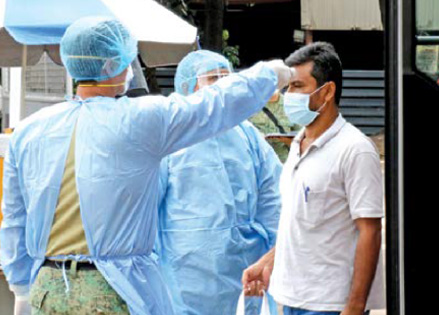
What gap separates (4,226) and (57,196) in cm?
41

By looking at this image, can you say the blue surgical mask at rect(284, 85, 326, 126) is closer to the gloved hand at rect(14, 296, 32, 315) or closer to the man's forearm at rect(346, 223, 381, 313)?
the man's forearm at rect(346, 223, 381, 313)

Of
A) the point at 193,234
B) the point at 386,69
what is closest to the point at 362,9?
the point at 193,234

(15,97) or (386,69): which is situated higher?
(386,69)

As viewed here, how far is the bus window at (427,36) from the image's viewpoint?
379cm

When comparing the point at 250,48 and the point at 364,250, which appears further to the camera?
the point at 250,48

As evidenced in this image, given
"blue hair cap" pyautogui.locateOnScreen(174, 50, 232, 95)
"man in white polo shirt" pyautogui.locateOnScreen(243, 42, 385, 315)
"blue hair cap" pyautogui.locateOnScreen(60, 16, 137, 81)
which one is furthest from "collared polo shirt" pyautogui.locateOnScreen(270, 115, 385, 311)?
"blue hair cap" pyautogui.locateOnScreen(174, 50, 232, 95)

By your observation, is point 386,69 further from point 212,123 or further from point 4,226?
point 4,226

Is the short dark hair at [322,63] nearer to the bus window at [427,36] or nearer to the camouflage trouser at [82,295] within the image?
the bus window at [427,36]

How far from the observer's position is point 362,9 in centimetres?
1958

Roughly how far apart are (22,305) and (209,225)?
1.12 metres

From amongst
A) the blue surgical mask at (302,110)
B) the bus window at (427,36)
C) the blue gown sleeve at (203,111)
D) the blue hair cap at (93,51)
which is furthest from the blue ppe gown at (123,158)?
the bus window at (427,36)

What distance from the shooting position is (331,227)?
4094 mm

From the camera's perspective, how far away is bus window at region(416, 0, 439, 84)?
3.79m

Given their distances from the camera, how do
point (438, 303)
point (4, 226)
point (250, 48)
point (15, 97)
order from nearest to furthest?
1. point (438, 303)
2. point (4, 226)
3. point (15, 97)
4. point (250, 48)
